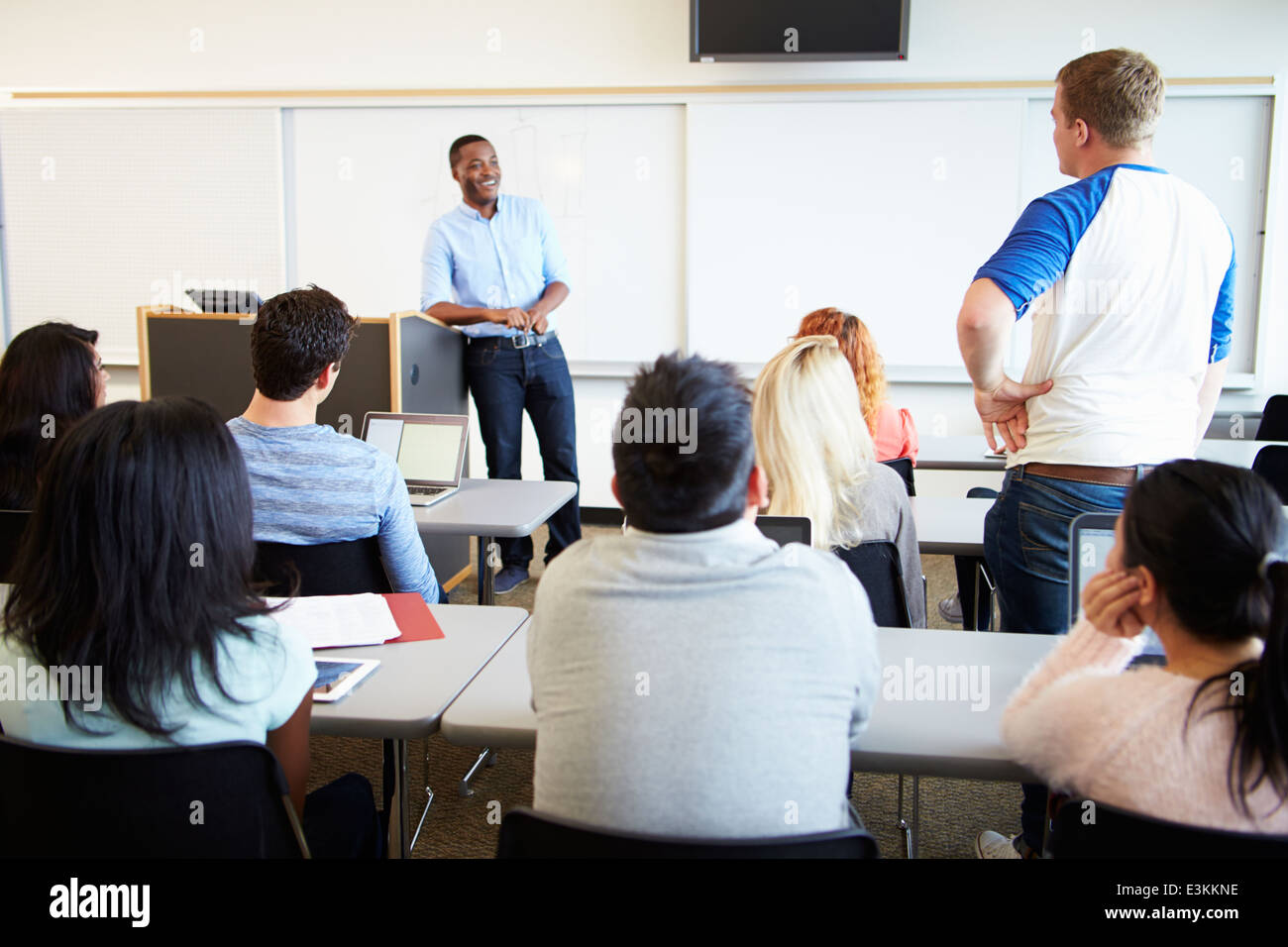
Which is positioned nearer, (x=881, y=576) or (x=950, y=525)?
(x=881, y=576)

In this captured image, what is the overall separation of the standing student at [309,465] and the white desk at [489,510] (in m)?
0.35

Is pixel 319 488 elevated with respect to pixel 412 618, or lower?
elevated

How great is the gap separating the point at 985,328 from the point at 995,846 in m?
1.20

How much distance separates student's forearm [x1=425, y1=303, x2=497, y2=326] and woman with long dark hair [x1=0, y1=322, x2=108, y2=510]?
6.22 feet

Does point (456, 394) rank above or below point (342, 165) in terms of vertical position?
below

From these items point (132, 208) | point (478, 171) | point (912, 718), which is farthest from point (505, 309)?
point (912, 718)

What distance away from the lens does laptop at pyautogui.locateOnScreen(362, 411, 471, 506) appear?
3131 millimetres

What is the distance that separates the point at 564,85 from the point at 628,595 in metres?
4.74

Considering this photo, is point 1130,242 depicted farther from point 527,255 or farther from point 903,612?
point 527,255

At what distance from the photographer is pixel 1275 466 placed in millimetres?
3111

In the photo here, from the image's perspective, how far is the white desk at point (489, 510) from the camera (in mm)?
2676

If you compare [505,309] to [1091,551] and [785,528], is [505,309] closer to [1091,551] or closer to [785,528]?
[785,528]
